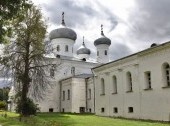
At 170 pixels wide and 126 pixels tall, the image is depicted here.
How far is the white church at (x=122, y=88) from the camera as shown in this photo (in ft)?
93.3

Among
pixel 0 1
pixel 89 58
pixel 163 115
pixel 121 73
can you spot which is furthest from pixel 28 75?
pixel 89 58

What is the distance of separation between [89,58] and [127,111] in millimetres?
38787

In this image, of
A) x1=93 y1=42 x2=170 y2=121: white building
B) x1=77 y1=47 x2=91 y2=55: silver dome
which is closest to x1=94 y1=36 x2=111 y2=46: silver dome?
x1=77 y1=47 x2=91 y2=55: silver dome

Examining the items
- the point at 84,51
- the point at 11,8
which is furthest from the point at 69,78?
the point at 11,8

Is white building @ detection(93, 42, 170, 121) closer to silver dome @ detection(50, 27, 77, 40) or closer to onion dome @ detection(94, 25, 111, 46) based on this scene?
silver dome @ detection(50, 27, 77, 40)

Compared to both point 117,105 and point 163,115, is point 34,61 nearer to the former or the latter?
point 117,105

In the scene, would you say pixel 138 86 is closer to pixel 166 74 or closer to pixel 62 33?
pixel 166 74

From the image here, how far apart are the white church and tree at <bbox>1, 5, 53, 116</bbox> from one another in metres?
1.88

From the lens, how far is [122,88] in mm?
34688

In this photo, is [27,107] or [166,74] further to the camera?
[27,107]

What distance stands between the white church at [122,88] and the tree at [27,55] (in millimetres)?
1876

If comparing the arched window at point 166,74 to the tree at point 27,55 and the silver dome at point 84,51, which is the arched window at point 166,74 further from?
the silver dome at point 84,51

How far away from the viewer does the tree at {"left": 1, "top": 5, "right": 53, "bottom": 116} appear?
1334 inches

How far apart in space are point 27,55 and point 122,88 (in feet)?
35.5
